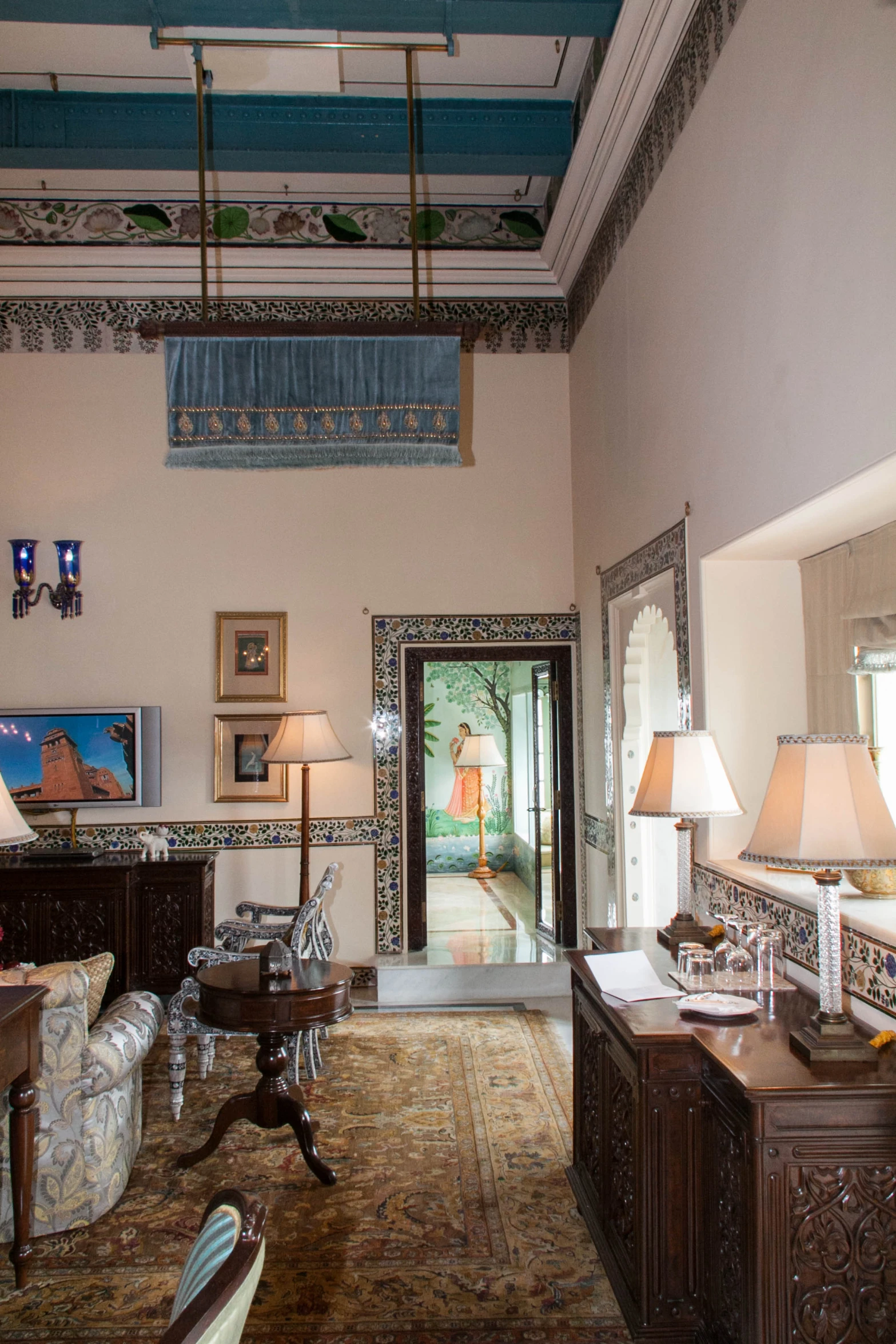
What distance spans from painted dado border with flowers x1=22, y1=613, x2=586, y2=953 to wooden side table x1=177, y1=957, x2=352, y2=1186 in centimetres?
266

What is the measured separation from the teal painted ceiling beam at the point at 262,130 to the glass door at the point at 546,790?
355 centimetres

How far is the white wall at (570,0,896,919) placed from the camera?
2.74m

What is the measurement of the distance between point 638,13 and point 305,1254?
5227 millimetres

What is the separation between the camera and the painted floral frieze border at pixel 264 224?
7176mm

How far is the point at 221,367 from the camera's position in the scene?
16.7 ft

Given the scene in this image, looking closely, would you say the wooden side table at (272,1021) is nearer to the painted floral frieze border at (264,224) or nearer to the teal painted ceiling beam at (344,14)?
the teal painted ceiling beam at (344,14)

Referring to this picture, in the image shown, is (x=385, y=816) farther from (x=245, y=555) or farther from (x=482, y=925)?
(x=245, y=555)

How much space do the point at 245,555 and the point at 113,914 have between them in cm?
266

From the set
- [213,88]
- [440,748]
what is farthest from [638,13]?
[440,748]

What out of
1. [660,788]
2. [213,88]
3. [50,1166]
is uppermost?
[213,88]

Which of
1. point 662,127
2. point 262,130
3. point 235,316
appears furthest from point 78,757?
point 662,127

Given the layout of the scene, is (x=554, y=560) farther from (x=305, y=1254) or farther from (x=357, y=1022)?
(x=305, y=1254)

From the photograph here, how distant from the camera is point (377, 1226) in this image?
3.65 metres

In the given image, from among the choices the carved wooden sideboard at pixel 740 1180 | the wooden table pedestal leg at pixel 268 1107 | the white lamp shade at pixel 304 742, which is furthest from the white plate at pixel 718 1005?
the white lamp shade at pixel 304 742
